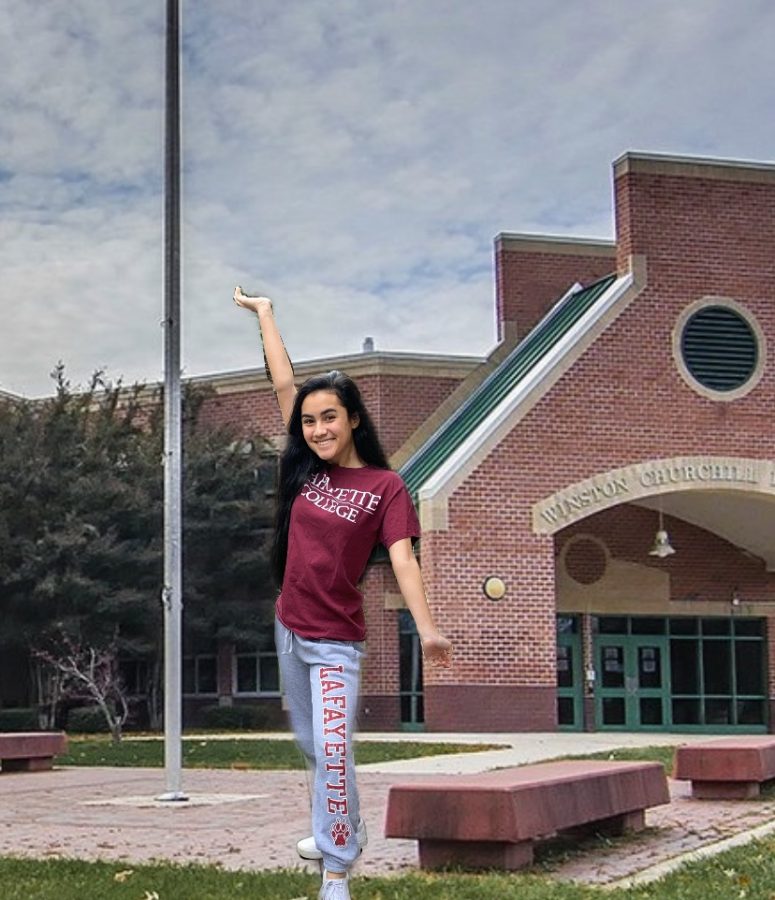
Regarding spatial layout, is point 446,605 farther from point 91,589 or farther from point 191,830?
point 191,830

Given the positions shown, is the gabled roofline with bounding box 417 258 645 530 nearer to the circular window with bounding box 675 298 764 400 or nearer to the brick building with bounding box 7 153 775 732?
the brick building with bounding box 7 153 775 732

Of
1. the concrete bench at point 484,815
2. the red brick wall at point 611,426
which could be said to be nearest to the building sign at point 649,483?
the red brick wall at point 611,426

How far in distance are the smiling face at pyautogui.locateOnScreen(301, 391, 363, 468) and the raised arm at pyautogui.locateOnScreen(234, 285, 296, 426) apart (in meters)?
0.25

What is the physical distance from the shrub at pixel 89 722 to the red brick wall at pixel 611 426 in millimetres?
6943

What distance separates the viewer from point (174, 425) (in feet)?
42.5

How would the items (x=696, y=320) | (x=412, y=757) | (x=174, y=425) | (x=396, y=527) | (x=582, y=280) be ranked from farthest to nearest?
(x=582, y=280) < (x=696, y=320) < (x=412, y=757) < (x=174, y=425) < (x=396, y=527)

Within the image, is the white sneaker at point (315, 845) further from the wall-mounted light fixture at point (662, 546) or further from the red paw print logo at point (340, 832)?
the wall-mounted light fixture at point (662, 546)

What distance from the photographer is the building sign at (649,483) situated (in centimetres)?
2456

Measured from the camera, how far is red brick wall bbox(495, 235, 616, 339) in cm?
3105

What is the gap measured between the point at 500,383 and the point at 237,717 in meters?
7.72

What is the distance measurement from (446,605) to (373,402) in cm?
671

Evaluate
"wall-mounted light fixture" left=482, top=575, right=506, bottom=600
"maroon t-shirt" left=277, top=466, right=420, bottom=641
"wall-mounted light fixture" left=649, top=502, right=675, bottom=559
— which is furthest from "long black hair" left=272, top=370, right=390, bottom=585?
"wall-mounted light fixture" left=649, top=502, right=675, bottom=559

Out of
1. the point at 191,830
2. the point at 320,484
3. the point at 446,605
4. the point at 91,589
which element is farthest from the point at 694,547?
the point at 320,484

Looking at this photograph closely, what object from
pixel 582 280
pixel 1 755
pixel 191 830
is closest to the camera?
pixel 191 830
